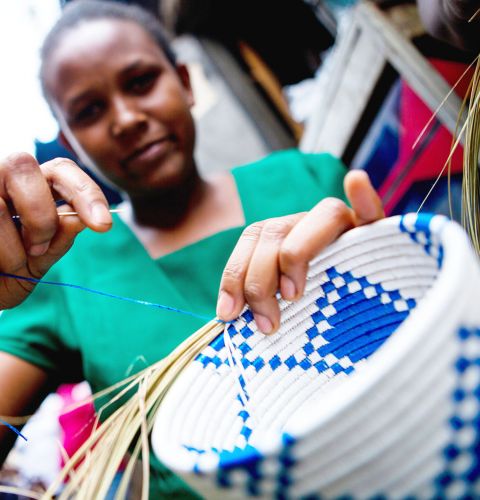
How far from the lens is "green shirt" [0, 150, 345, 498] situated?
0.73 metres

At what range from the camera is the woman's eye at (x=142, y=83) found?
89 centimetres

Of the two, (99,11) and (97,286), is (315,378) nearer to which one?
(97,286)

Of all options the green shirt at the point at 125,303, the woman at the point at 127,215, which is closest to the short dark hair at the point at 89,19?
the woman at the point at 127,215

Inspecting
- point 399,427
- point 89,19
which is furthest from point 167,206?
point 399,427

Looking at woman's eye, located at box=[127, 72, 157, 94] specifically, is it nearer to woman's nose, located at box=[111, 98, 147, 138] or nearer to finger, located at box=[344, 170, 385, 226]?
woman's nose, located at box=[111, 98, 147, 138]

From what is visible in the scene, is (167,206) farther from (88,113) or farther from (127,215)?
(88,113)

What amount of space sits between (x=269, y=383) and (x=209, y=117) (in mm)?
1718

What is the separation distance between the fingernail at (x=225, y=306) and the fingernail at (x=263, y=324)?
0.03m

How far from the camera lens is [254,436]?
42cm

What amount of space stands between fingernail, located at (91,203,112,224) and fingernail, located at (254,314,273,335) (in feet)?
0.57

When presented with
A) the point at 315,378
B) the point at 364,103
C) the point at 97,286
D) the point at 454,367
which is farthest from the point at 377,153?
the point at 454,367

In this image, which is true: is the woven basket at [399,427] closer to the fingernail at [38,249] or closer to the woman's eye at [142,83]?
the fingernail at [38,249]

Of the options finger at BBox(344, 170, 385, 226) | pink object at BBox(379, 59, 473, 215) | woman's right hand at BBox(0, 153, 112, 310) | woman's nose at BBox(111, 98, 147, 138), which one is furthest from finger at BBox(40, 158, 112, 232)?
pink object at BBox(379, 59, 473, 215)

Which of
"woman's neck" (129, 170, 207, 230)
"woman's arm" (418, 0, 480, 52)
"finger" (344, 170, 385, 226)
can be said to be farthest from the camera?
"woman's neck" (129, 170, 207, 230)
